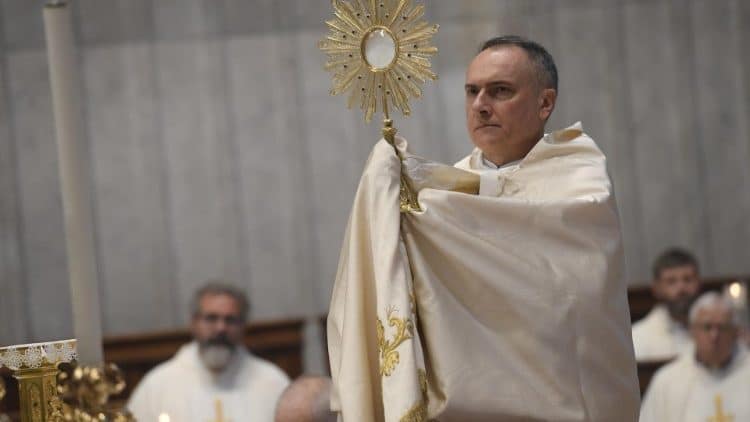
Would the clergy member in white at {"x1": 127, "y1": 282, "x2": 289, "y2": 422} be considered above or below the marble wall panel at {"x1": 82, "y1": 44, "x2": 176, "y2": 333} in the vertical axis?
below

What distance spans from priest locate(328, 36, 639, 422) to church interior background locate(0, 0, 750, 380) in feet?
23.2

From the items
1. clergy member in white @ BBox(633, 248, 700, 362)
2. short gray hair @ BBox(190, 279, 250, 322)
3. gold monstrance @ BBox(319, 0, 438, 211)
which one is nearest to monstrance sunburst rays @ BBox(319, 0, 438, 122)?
gold monstrance @ BBox(319, 0, 438, 211)

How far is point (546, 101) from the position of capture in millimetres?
3371

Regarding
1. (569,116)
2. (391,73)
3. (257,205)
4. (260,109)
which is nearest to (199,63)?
(260,109)

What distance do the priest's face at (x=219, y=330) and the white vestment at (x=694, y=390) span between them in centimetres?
264

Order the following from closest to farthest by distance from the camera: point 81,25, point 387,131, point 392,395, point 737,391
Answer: point 392,395, point 387,131, point 737,391, point 81,25

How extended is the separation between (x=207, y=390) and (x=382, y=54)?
5.57m

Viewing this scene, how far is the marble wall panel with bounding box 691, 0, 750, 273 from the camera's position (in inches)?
397

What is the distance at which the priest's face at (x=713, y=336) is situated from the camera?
7309 millimetres

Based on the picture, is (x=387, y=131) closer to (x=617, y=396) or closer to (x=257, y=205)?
(x=617, y=396)

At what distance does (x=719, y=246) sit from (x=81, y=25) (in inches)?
218

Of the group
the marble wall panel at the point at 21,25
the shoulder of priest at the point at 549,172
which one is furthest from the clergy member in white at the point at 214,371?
the shoulder of priest at the point at 549,172

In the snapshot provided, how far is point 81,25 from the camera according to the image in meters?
9.91

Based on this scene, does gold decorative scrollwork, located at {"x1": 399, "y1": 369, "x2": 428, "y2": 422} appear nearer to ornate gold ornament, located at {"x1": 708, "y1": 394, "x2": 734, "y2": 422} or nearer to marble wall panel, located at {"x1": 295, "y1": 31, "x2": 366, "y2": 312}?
ornate gold ornament, located at {"x1": 708, "y1": 394, "x2": 734, "y2": 422}
